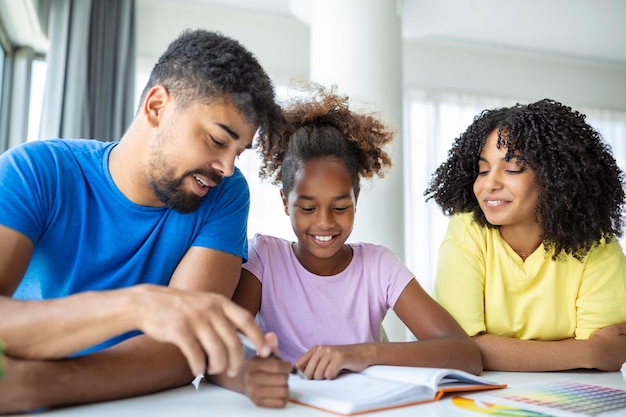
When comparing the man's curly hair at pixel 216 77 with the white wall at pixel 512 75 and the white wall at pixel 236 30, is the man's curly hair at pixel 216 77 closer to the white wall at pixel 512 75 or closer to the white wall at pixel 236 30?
the white wall at pixel 236 30

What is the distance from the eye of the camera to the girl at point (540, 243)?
1.62 metres

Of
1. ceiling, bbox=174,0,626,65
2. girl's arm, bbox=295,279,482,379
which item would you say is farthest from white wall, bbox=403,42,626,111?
girl's arm, bbox=295,279,482,379

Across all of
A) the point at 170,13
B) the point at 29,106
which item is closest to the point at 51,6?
the point at 29,106

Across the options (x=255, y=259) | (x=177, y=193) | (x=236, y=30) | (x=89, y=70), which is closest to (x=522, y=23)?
(x=236, y=30)

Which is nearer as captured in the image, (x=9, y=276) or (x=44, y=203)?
(x=9, y=276)

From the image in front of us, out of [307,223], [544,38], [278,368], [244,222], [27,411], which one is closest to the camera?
[27,411]

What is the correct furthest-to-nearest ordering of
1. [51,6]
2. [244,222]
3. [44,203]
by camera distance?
1. [51,6]
2. [244,222]
3. [44,203]

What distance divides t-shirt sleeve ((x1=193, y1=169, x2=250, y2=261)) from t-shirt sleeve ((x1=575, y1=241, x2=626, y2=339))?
36.3 inches

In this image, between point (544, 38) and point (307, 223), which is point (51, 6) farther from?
point (544, 38)

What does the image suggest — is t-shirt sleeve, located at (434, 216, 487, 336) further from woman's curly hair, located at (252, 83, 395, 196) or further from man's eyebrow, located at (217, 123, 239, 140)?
man's eyebrow, located at (217, 123, 239, 140)

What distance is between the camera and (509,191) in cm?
171

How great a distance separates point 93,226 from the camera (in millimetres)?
1293

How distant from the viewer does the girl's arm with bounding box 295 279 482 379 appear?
3.95 feet

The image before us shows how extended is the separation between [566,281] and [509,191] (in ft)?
0.96
